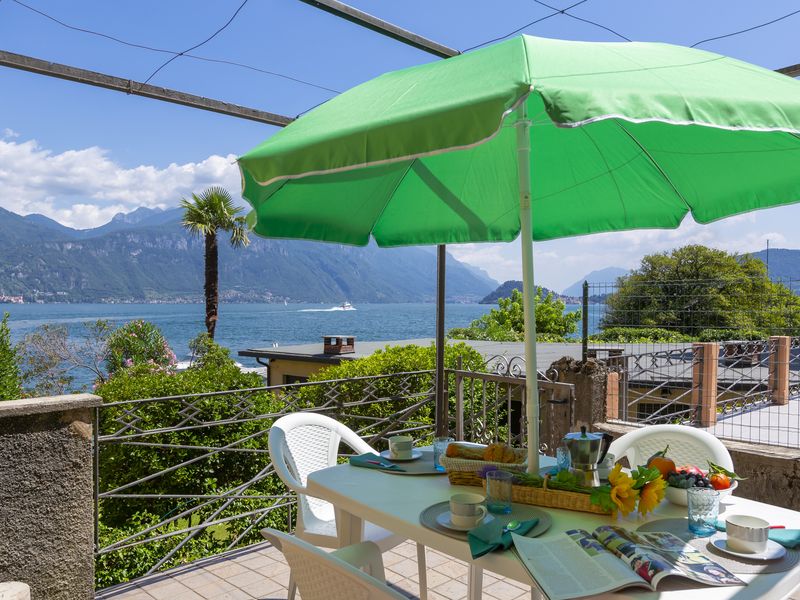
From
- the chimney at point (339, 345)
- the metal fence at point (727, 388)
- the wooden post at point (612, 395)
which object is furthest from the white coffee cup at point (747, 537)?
the chimney at point (339, 345)

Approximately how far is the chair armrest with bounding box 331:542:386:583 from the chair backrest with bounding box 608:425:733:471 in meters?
1.20

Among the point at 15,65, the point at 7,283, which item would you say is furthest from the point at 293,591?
the point at 7,283

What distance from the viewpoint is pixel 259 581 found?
3.08 meters

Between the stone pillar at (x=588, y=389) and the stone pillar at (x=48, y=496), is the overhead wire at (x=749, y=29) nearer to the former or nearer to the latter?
the stone pillar at (x=588, y=389)

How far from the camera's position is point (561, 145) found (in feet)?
8.87

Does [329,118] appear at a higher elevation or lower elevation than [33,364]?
higher

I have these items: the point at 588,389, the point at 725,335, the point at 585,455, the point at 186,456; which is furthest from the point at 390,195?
the point at 725,335

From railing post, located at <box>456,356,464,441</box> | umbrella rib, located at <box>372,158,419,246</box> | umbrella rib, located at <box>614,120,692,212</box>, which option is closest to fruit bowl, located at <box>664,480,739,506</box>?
umbrella rib, located at <box>614,120,692,212</box>

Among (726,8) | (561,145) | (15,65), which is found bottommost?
(561,145)

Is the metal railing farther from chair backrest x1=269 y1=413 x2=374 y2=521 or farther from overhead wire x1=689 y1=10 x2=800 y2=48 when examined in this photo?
overhead wire x1=689 y1=10 x2=800 y2=48

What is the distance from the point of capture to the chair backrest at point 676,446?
242 centimetres

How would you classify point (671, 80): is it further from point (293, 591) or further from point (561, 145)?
point (293, 591)

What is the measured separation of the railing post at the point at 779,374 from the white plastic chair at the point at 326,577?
419 inches

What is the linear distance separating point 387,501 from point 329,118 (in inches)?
49.2
